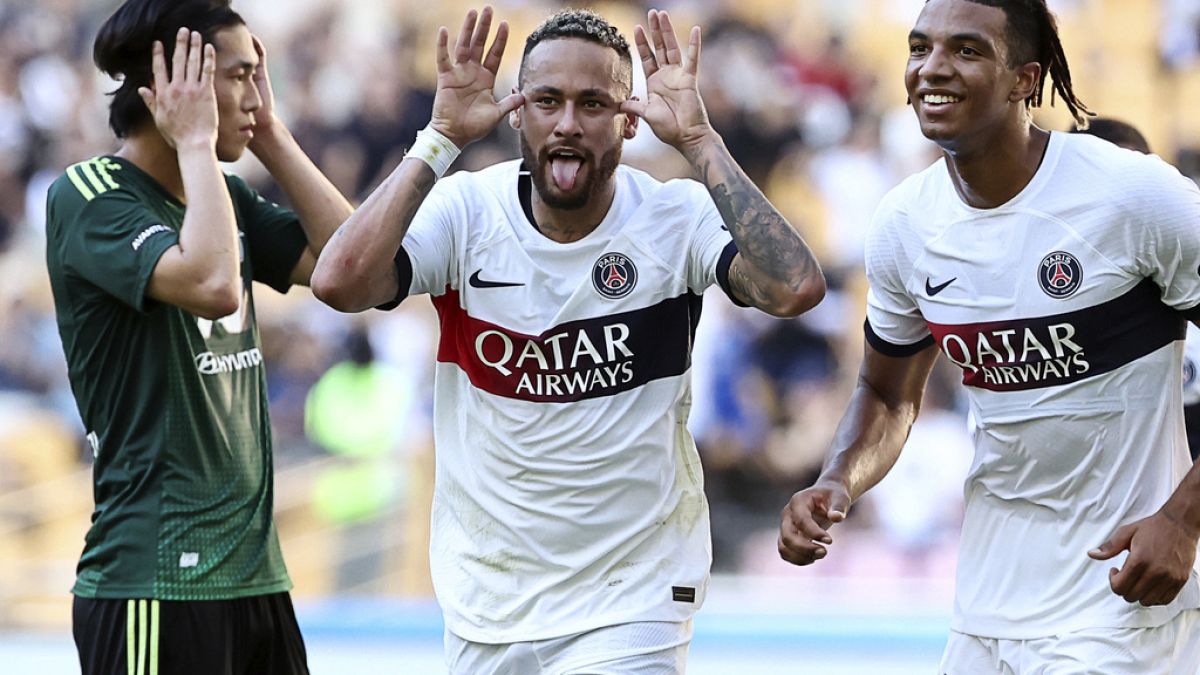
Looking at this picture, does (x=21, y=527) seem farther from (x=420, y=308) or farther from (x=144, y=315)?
(x=144, y=315)

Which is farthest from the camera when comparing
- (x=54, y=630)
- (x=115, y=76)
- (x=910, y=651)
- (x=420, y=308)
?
(x=420, y=308)

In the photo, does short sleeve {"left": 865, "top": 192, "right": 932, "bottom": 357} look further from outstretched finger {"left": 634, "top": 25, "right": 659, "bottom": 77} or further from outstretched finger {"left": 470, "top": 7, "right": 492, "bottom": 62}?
outstretched finger {"left": 470, "top": 7, "right": 492, "bottom": 62}

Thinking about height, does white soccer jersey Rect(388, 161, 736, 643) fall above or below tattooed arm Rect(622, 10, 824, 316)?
below

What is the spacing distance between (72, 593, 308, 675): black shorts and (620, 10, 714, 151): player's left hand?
1.61 meters

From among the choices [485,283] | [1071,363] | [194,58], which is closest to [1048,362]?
[1071,363]

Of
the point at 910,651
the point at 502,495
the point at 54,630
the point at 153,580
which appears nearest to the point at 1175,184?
the point at 502,495

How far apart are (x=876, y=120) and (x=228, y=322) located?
26.9ft

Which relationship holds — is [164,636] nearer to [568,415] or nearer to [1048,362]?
[568,415]

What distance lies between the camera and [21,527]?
10297 millimetres

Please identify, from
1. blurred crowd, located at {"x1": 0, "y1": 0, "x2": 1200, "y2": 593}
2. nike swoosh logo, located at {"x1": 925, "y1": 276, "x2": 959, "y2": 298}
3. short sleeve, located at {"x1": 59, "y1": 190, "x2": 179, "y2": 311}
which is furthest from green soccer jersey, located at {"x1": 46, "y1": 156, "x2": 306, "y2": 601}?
blurred crowd, located at {"x1": 0, "y1": 0, "x2": 1200, "y2": 593}

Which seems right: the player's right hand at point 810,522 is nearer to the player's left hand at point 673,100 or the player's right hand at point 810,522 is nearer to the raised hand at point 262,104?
the player's left hand at point 673,100

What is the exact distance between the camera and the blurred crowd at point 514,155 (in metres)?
10.4

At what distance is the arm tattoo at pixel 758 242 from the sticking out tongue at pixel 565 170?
0.34 m

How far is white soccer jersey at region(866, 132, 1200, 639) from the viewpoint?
3873mm
